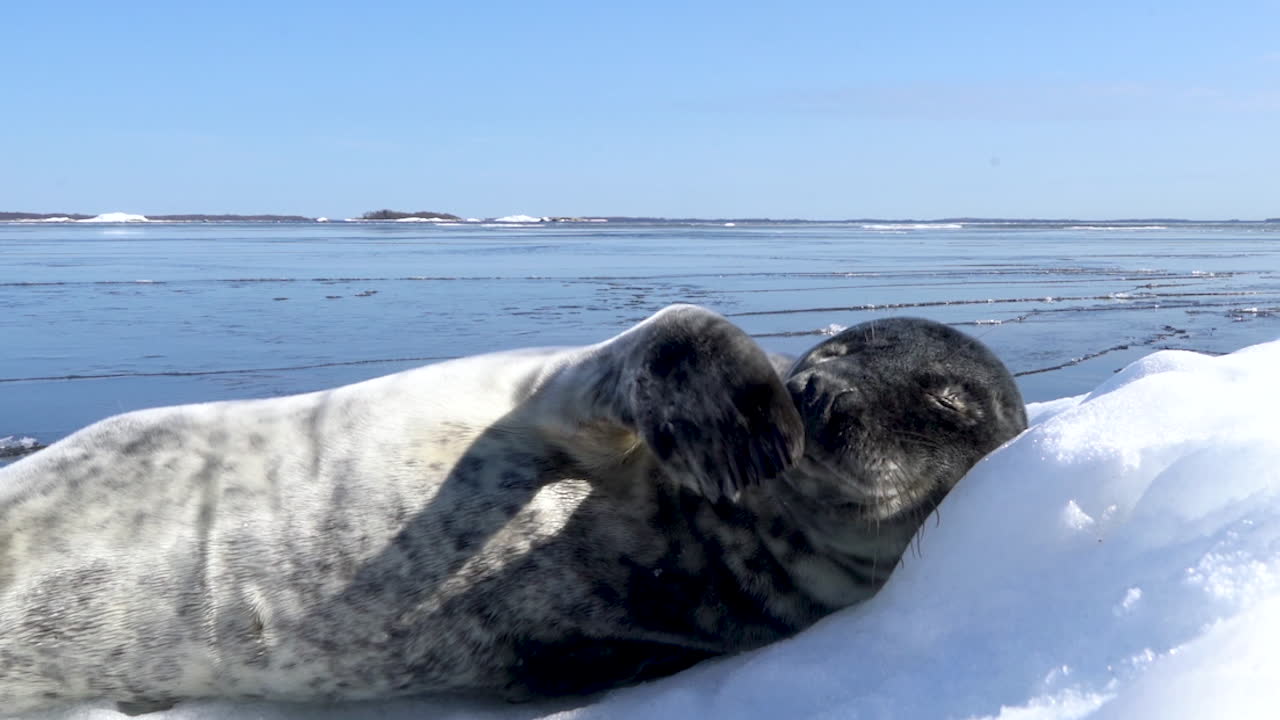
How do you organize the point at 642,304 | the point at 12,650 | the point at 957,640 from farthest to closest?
the point at 642,304 < the point at 12,650 < the point at 957,640

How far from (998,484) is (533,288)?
9859 mm

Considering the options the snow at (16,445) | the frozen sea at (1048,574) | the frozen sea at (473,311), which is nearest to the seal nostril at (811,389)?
the frozen sea at (1048,574)

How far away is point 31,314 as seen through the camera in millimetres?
8727

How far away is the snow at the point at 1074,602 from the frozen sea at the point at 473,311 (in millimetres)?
3368

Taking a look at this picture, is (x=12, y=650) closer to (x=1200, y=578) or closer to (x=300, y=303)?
(x=1200, y=578)

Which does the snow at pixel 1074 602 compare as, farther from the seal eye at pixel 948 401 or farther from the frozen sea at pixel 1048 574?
the seal eye at pixel 948 401

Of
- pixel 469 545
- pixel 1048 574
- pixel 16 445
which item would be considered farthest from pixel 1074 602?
pixel 16 445

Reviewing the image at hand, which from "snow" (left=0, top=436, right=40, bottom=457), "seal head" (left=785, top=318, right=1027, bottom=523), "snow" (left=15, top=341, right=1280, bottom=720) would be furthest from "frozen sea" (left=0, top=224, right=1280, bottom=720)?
"snow" (left=0, top=436, right=40, bottom=457)

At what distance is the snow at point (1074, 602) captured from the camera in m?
1.26

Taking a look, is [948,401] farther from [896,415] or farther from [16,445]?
[16,445]

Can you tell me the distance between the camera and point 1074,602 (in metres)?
1.54

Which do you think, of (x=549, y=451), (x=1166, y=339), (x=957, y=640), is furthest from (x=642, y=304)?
(x=957, y=640)

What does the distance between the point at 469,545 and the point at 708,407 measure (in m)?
0.59

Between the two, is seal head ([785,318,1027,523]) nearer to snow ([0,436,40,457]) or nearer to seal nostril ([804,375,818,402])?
seal nostril ([804,375,818,402])
